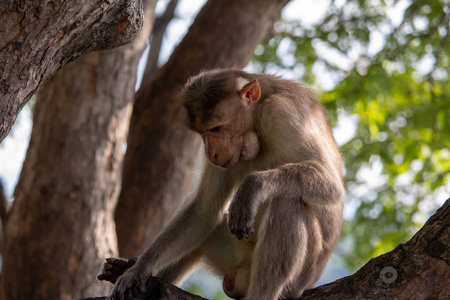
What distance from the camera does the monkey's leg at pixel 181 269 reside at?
4.66m

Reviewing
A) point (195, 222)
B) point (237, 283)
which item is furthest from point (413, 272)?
point (195, 222)

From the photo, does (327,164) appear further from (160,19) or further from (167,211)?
(160,19)

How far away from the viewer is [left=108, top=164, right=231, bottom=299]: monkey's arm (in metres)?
4.45

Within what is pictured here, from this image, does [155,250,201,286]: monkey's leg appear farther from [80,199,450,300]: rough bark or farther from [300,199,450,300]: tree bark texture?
[300,199,450,300]: tree bark texture

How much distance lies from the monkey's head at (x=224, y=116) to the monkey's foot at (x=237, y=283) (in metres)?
0.85

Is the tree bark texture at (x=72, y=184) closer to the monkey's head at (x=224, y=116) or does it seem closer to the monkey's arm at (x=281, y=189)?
the monkey's head at (x=224, y=116)

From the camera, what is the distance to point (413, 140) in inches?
325

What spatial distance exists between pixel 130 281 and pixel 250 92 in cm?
176

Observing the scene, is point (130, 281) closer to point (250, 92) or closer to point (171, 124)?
point (250, 92)

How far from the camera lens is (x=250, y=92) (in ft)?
14.3

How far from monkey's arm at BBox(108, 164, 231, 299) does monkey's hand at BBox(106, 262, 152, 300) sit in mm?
223

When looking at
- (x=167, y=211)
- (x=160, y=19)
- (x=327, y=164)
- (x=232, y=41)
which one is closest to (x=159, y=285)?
(x=327, y=164)

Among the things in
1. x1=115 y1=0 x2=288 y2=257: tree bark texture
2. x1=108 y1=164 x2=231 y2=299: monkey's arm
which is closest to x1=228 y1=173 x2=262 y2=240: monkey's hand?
x1=108 y1=164 x2=231 y2=299: monkey's arm

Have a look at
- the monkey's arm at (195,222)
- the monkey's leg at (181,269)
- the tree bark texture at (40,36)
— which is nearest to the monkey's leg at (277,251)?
the monkey's arm at (195,222)
